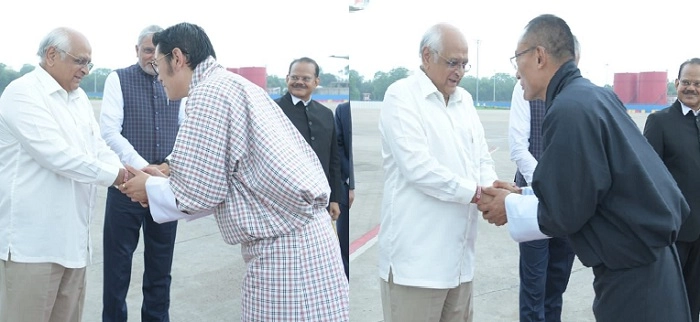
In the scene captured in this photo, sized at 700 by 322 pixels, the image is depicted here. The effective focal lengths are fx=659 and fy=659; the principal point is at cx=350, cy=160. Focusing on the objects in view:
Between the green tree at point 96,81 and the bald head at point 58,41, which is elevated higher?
the bald head at point 58,41

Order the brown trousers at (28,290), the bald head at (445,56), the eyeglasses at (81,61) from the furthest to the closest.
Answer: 1. the eyeglasses at (81,61)
2. the brown trousers at (28,290)
3. the bald head at (445,56)

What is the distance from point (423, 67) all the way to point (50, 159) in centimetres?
161

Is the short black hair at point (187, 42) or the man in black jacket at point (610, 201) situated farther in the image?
the short black hair at point (187, 42)

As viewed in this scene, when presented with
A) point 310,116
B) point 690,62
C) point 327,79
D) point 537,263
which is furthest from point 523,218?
point 690,62

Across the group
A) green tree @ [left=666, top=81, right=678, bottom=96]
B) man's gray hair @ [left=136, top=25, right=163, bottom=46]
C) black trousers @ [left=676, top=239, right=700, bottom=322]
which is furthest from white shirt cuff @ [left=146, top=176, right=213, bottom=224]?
green tree @ [left=666, top=81, right=678, bottom=96]

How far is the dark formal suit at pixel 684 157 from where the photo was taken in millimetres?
3574

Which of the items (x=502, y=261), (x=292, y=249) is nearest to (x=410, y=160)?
(x=292, y=249)

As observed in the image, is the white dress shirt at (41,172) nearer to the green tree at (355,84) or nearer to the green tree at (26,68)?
the green tree at (26,68)

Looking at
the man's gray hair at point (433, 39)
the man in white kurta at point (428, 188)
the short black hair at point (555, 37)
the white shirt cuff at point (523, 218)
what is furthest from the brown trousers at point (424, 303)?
the short black hair at point (555, 37)

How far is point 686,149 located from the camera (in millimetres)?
3576

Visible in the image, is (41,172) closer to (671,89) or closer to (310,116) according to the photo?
(310,116)

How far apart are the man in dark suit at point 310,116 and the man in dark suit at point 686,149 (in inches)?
71.7

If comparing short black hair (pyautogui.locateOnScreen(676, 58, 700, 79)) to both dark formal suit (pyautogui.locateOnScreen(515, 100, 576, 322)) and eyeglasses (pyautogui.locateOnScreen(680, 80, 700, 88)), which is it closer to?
eyeglasses (pyautogui.locateOnScreen(680, 80, 700, 88))

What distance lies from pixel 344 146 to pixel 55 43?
73.4 inches
